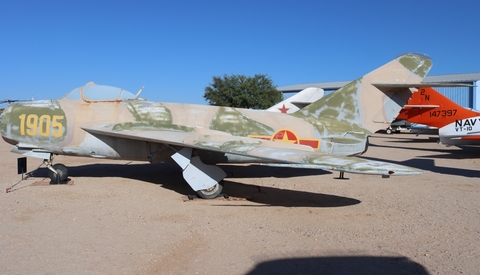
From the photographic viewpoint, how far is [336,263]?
15.0 feet

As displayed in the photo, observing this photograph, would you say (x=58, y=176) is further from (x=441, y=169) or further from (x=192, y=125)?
(x=441, y=169)

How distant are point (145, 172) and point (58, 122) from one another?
3514 mm

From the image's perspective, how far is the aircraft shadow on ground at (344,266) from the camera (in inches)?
169

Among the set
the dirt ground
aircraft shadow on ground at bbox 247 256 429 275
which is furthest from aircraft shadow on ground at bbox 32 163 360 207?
aircraft shadow on ground at bbox 247 256 429 275

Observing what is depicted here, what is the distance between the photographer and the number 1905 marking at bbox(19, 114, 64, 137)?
880 centimetres

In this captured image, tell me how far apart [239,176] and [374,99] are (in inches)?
178

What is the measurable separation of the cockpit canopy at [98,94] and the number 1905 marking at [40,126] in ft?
2.81

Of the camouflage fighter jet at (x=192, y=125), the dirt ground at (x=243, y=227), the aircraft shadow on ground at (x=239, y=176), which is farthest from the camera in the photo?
the camouflage fighter jet at (x=192, y=125)

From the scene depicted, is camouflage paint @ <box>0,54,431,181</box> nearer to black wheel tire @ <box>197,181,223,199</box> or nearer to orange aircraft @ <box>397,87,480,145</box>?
black wheel tire @ <box>197,181,223,199</box>

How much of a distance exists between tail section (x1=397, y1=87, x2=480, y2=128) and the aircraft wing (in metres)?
16.6

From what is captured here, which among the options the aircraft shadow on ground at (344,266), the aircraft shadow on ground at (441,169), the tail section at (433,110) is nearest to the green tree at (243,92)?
the tail section at (433,110)

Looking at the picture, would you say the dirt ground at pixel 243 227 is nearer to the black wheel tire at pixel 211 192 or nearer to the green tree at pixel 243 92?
the black wheel tire at pixel 211 192

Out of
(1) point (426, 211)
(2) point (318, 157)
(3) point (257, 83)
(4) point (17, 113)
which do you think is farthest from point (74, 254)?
(3) point (257, 83)

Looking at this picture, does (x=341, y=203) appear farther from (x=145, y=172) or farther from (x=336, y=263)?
(x=145, y=172)
